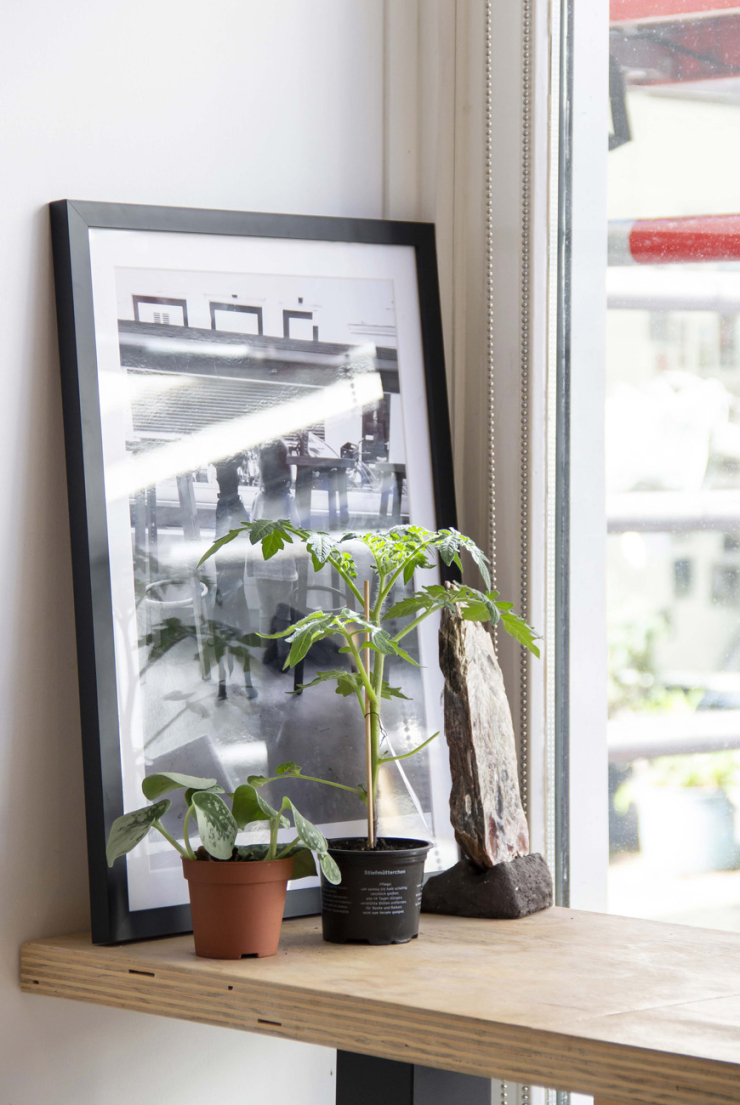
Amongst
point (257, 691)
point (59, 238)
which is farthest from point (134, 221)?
point (257, 691)

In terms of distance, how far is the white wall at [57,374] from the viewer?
4.11ft

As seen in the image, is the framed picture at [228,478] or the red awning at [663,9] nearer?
the framed picture at [228,478]

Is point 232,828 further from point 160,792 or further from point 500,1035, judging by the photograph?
point 500,1035

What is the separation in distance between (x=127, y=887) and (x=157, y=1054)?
276 millimetres

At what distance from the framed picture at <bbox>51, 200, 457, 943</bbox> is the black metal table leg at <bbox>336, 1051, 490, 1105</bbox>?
0.21 meters

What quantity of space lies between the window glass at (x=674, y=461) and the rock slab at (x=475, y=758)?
0.20m

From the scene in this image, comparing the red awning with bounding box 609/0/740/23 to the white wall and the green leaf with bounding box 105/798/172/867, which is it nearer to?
the white wall

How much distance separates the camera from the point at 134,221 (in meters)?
1.31

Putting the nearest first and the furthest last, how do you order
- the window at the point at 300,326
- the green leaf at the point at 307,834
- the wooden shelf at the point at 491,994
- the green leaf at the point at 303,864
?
1. the wooden shelf at the point at 491,994
2. the green leaf at the point at 307,834
3. the green leaf at the point at 303,864
4. the window at the point at 300,326

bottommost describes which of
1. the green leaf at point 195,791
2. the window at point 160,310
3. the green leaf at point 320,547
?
the green leaf at point 195,791

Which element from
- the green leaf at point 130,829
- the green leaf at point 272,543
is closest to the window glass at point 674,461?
the green leaf at point 272,543

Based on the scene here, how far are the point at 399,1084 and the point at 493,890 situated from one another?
0.89 feet

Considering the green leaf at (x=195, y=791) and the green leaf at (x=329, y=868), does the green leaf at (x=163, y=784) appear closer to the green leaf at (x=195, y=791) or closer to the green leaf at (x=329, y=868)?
the green leaf at (x=195, y=791)

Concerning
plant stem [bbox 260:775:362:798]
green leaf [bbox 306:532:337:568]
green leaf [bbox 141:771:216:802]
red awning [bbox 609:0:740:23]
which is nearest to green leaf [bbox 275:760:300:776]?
plant stem [bbox 260:775:362:798]
